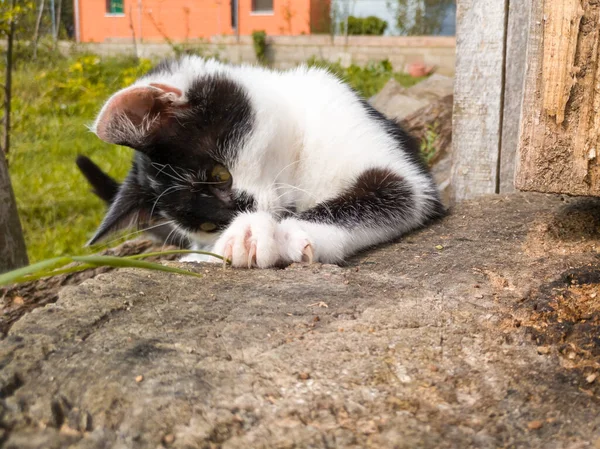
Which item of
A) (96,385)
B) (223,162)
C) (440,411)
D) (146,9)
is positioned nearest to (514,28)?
(223,162)

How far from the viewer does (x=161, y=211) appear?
206cm

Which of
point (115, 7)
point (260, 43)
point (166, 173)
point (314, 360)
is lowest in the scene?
point (314, 360)

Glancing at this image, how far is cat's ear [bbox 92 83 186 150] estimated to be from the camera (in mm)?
1729

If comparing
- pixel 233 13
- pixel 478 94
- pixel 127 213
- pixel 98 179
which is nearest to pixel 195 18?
pixel 233 13

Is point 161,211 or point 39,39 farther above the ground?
point 39,39

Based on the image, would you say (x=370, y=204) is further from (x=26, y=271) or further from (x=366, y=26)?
(x=366, y=26)

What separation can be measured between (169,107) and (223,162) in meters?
0.24

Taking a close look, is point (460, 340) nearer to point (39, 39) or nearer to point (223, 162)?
point (223, 162)

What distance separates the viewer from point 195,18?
10062 mm

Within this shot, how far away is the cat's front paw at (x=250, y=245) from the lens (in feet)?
5.20

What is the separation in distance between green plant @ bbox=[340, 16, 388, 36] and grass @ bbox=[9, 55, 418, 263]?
276cm

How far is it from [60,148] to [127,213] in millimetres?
3388

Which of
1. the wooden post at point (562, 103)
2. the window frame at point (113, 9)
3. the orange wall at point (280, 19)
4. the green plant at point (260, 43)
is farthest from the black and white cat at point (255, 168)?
the orange wall at point (280, 19)

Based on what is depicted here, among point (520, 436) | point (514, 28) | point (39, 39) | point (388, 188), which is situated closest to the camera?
point (520, 436)
